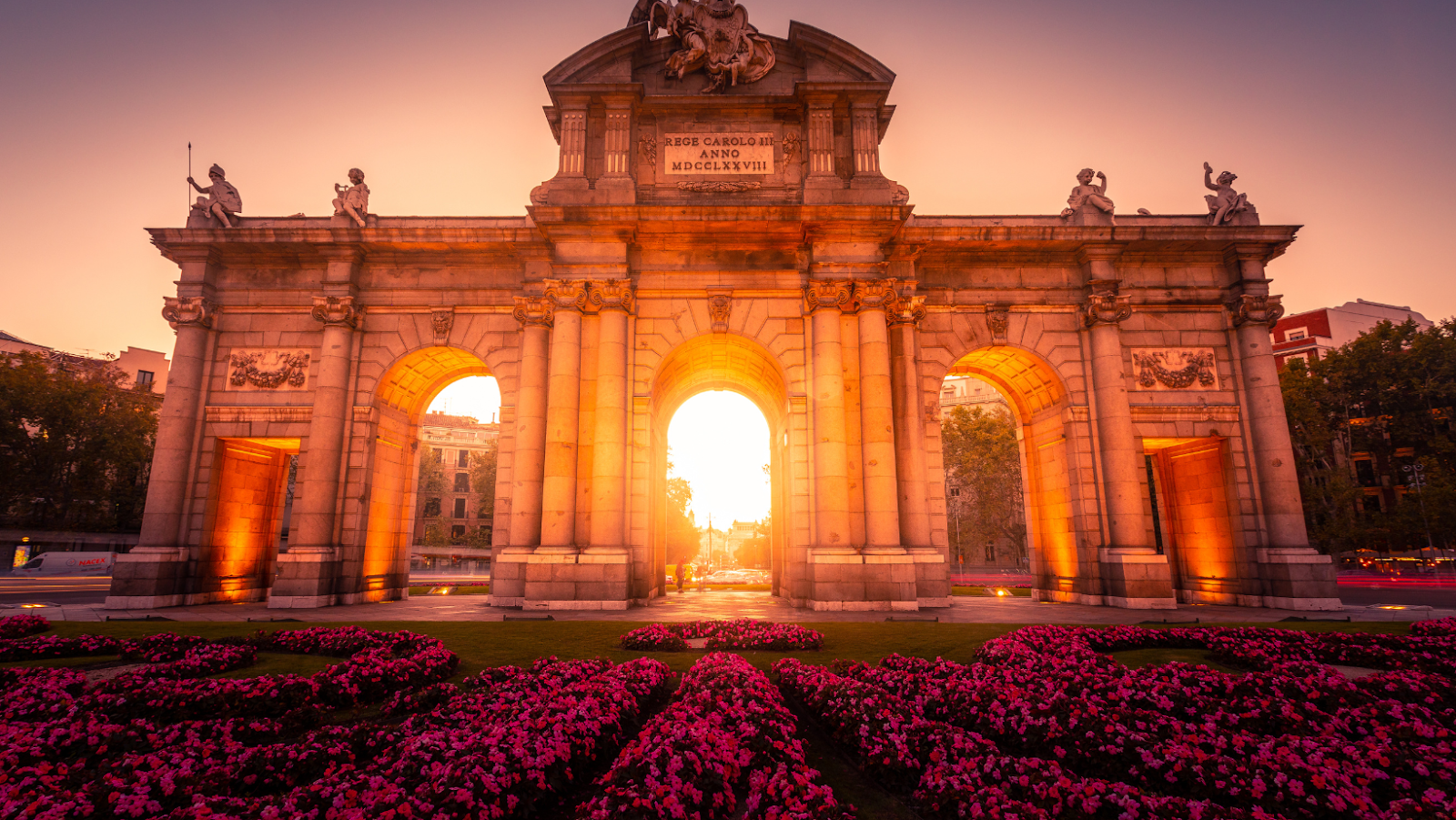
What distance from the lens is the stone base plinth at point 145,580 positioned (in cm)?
1912

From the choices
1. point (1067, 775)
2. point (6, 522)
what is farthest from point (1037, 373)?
point (6, 522)

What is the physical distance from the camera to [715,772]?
5176mm

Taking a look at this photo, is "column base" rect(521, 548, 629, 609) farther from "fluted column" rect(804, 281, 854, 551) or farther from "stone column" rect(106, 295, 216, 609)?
"stone column" rect(106, 295, 216, 609)

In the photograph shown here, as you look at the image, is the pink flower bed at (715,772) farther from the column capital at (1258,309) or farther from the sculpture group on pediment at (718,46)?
the column capital at (1258,309)

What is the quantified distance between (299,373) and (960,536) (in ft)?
190

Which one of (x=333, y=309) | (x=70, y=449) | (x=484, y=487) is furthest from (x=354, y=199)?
(x=484, y=487)

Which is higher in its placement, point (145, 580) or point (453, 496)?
point (453, 496)

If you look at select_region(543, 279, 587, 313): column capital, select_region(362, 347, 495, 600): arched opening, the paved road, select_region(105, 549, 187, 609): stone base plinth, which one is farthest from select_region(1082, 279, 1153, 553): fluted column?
the paved road

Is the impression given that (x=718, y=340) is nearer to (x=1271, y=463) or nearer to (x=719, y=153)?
(x=719, y=153)

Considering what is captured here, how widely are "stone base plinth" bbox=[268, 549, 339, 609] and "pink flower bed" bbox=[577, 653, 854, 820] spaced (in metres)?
17.3

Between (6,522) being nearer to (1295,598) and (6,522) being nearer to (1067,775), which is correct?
(1067,775)

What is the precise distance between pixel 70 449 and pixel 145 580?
3633cm

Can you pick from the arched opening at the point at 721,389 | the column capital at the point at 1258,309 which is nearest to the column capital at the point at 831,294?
the arched opening at the point at 721,389

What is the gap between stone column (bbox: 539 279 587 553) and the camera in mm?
18953
